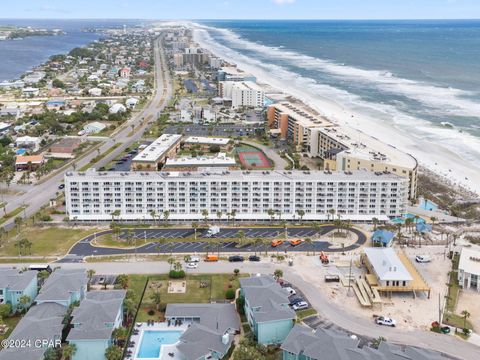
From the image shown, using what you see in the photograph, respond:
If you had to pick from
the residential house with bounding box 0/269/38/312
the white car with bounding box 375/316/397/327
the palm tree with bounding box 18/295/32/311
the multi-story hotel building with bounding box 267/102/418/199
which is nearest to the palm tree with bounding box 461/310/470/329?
the white car with bounding box 375/316/397/327

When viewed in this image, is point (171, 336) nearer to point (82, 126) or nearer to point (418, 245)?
point (418, 245)

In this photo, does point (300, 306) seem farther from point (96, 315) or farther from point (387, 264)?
point (96, 315)

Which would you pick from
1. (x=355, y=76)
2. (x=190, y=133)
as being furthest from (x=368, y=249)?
(x=355, y=76)

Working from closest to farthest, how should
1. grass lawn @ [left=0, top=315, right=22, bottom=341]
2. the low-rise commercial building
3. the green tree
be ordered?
the green tree < grass lawn @ [left=0, top=315, right=22, bottom=341] < the low-rise commercial building

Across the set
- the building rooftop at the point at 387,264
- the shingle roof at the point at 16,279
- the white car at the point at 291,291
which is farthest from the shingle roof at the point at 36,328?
the building rooftop at the point at 387,264

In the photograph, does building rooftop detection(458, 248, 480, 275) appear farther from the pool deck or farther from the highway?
the highway

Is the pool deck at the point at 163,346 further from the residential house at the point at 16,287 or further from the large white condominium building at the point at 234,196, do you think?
the large white condominium building at the point at 234,196
